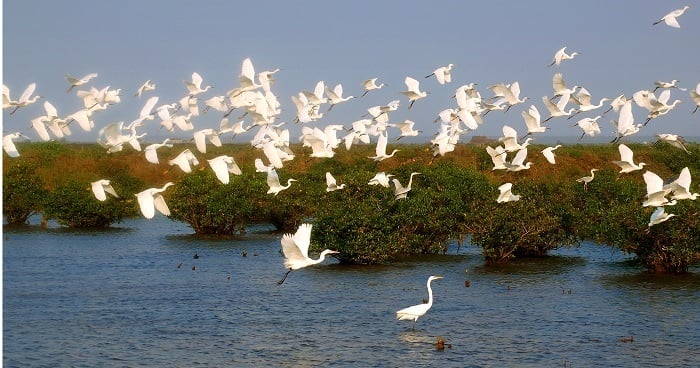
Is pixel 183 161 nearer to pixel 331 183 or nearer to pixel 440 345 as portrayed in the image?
pixel 331 183

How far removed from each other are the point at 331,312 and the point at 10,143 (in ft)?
20.2

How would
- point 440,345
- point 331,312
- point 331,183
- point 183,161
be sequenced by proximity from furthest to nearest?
1. point 331,183
2. point 183,161
3. point 331,312
4. point 440,345

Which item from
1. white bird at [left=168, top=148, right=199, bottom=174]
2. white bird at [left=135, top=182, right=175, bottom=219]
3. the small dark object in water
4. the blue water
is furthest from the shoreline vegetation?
the small dark object in water

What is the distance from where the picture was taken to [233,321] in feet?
50.5

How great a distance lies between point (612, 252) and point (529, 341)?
10.1m

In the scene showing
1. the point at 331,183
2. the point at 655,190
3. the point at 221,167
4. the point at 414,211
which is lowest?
the point at 414,211

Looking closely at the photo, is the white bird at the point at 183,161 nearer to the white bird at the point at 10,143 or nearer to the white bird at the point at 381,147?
the white bird at the point at 10,143

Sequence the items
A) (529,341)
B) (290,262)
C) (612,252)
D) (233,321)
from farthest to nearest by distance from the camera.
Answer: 1. (612,252)
2. (233,321)
3. (529,341)
4. (290,262)

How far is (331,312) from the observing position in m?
16.0

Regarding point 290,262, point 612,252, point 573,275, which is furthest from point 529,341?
point 612,252

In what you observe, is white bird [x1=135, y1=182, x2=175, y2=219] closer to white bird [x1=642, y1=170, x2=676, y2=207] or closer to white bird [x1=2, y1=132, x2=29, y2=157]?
white bird [x1=2, y1=132, x2=29, y2=157]

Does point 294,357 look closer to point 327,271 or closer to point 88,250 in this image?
point 327,271

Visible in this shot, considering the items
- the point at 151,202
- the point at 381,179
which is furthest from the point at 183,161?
the point at 381,179

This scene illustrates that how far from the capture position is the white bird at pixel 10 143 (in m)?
15.5
